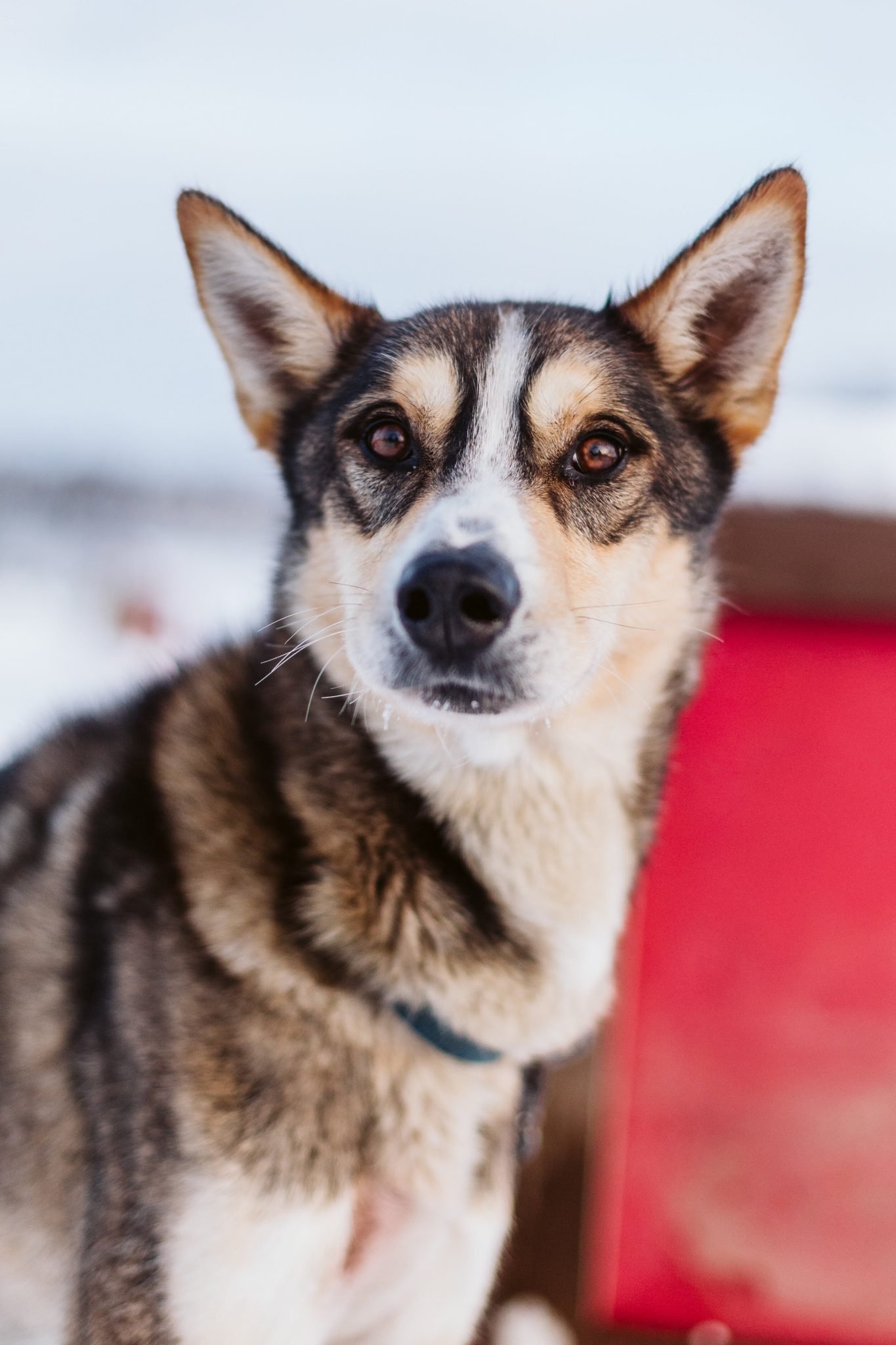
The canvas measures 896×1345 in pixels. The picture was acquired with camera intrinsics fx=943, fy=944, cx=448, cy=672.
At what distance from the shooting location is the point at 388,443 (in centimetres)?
169

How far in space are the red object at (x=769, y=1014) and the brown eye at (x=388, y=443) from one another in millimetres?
1089

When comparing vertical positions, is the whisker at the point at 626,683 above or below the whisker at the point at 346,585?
below

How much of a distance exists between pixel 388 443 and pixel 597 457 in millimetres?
371

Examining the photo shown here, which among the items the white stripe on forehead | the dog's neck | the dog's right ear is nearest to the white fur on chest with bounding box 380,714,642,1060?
the dog's neck

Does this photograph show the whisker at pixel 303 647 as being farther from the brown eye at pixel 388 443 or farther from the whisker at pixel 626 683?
the whisker at pixel 626 683

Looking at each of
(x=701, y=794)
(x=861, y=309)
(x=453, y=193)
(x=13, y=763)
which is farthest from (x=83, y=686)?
(x=453, y=193)

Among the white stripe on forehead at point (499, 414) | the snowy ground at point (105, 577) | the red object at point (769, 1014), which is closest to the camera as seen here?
the white stripe on forehead at point (499, 414)

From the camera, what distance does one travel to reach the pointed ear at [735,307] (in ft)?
5.14

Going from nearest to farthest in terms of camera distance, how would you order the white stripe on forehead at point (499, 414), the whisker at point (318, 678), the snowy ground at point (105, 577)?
the white stripe on forehead at point (499, 414), the whisker at point (318, 678), the snowy ground at point (105, 577)

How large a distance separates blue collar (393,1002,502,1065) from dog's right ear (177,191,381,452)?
1.13m

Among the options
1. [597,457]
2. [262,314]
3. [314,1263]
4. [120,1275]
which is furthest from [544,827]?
[262,314]

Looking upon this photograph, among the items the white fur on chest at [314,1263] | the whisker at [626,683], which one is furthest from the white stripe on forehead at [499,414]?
the white fur on chest at [314,1263]

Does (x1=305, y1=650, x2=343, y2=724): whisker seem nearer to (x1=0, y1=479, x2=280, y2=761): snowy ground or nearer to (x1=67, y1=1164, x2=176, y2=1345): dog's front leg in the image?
(x1=67, y1=1164, x2=176, y2=1345): dog's front leg

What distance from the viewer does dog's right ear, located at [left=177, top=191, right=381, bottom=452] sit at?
166 centimetres
